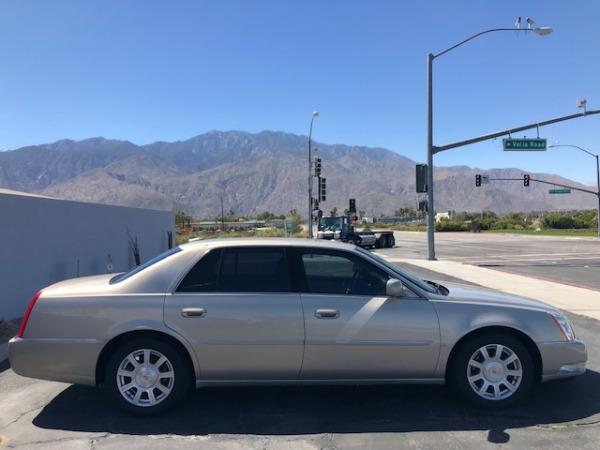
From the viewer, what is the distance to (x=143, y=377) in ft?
15.0

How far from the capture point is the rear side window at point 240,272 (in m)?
4.72

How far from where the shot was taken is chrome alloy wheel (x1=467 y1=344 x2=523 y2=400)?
4.70 meters

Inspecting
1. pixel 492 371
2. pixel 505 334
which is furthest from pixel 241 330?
pixel 505 334

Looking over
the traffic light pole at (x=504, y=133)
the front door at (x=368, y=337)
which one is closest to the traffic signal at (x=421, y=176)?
the traffic light pole at (x=504, y=133)

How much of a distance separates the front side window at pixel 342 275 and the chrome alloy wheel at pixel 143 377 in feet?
4.77

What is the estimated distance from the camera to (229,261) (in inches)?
191

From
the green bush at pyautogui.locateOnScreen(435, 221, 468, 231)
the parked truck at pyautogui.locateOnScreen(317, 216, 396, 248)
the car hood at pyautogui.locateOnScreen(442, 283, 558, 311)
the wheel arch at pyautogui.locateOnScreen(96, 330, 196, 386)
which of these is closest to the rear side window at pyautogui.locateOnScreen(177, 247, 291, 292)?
Result: the wheel arch at pyautogui.locateOnScreen(96, 330, 196, 386)

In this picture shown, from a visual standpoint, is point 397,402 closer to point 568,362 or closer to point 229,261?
point 568,362

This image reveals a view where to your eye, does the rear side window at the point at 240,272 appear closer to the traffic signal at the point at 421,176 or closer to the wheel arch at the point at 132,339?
the wheel arch at the point at 132,339

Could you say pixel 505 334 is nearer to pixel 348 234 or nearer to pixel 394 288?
pixel 394 288

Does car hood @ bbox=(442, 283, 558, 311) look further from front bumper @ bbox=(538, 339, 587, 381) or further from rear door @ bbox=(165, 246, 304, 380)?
rear door @ bbox=(165, 246, 304, 380)

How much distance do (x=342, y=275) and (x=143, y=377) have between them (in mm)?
2037

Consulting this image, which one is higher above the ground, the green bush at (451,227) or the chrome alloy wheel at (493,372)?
the chrome alloy wheel at (493,372)

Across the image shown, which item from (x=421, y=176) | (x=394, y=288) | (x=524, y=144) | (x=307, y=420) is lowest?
(x=307, y=420)
